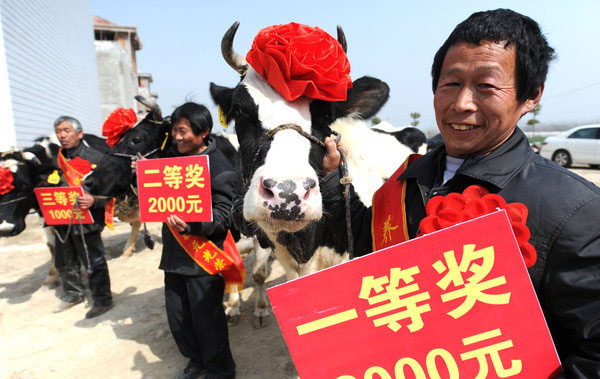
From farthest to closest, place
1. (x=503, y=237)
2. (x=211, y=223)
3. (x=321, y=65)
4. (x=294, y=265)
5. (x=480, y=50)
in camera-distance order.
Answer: (x=211, y=223), (x=294, y=265), (x=321, y=65), (x=480, y=50), (x=503, y=237)

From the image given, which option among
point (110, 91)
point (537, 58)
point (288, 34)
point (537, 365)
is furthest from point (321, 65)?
point (110, 91)

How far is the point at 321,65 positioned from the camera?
1.79m

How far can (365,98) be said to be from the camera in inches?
93.8

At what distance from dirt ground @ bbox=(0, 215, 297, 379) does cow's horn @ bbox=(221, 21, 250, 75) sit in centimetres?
263

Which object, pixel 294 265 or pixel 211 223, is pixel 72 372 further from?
pixel 294 265

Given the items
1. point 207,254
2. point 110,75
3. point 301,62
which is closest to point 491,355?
point 301,62

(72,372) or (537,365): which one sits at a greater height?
(537,365)

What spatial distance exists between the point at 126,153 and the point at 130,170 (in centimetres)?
21

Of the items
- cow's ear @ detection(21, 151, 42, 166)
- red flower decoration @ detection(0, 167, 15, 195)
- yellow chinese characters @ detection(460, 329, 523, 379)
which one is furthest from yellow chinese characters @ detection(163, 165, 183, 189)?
cow's ear @ detection(21, 151, 42, 166)

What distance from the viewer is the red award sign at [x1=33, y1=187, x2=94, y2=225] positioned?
13.3ft

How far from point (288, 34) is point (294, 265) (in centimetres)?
159

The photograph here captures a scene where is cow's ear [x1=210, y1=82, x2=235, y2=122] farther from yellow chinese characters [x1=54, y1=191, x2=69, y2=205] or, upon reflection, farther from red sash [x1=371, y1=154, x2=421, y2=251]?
yellow chinese characters [x1=54, y1=191, x2=69, y2=205]

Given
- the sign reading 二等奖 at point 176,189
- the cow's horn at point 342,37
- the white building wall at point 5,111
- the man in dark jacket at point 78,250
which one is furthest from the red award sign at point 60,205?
the white building wall at point 5,111

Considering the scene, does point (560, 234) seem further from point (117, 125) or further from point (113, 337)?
point (113, 337)
